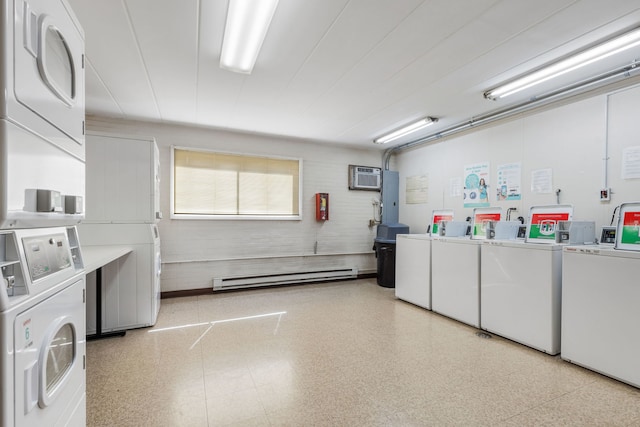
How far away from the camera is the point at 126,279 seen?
311 centimetres

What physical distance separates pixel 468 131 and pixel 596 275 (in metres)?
2.69

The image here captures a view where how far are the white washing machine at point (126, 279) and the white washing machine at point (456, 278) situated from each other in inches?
139

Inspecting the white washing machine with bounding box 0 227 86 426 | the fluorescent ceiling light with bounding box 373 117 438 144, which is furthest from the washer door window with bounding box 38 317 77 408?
the fluorescent ceiling light with bounding box 373 117 438 144

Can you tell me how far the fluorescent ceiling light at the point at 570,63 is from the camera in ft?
7.34

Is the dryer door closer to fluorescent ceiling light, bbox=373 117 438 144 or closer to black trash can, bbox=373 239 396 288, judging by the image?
fluorescent ceiling light, bbox=373 117 438 144

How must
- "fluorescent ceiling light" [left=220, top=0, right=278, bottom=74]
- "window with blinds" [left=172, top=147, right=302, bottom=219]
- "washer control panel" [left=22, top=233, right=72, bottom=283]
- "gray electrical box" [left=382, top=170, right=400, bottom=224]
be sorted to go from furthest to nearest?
"gray electrical box" [left=382, top=170, right=400, bottom=224] → "window with blinds" [left=172, top=147, right=302, bottom=219] → "fluorescent ceiling light" [left=220, top=0, right=278, bottom=74] → "washer control panel" [left=22, top=233, right=72, bottom=283]

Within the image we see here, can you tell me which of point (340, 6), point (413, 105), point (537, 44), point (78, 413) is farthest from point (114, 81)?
point (537, 44)

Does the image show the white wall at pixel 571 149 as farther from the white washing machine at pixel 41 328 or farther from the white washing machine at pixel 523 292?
the white washing machine at pixel 41 328

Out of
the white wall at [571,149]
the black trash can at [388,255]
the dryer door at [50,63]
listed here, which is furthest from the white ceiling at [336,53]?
the black trash can at [388,255]

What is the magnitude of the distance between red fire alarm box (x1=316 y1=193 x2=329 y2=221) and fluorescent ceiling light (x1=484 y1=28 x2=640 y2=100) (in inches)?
116

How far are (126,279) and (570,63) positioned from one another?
488cm

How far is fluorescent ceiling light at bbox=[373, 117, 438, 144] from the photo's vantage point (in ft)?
13.6

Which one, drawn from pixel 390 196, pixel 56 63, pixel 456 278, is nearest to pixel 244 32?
pixel 56 63

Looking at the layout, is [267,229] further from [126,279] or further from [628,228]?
[628,228]
